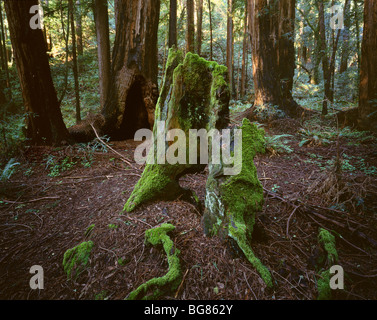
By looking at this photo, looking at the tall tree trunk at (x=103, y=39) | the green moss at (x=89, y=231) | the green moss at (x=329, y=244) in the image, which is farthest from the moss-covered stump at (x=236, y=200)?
the tall tree trunk at (x=103, y=39)

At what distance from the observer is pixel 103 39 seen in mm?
8836

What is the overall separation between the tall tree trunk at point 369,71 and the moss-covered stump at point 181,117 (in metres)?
5.87

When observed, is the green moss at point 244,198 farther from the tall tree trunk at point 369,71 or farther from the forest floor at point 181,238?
the tall tree trunk at point 369,71

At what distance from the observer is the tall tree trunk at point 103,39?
856 cm

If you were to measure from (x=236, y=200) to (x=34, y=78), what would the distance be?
598 centimetres

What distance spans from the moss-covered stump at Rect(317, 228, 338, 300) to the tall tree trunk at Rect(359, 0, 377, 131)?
17.9ft

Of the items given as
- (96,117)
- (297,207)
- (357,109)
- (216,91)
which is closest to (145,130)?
(96,117)

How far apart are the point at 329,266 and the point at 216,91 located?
2439 mm

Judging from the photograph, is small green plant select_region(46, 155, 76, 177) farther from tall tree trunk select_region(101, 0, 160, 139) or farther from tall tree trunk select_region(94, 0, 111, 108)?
tall tree trunk select_region(94, 0, 111, 108)

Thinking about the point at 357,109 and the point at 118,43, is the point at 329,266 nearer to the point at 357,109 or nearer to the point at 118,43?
the point at 357,109

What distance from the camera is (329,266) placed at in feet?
7.84

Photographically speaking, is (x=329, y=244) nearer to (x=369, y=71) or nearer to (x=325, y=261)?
(x=325, y=261)

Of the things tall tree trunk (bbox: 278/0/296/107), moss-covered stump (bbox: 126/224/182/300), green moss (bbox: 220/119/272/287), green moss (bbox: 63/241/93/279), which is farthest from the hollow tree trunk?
moss-covered stump (bbox: 126/224/182/300)
